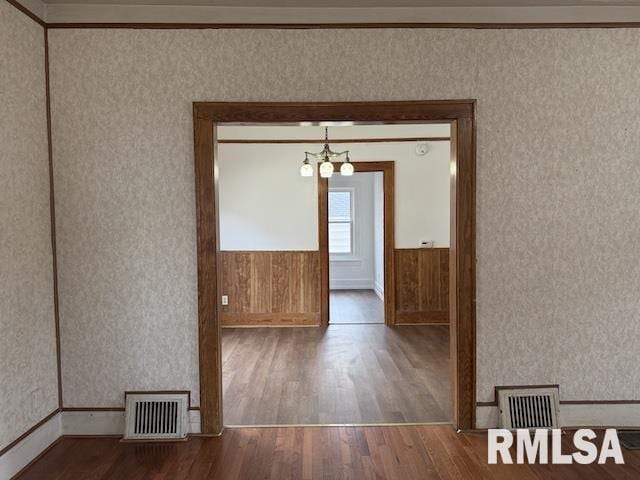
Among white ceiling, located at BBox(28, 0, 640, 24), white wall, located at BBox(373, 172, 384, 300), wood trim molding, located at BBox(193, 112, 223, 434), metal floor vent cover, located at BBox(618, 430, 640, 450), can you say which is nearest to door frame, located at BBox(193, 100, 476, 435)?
wood trim molding, located at BBox(193, 112, 223, 434)

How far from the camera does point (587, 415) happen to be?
9.74 feet

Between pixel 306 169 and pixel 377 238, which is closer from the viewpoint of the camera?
pixel 306 169

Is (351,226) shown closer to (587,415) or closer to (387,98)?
(387,98)

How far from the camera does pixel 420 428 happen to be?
3.01m

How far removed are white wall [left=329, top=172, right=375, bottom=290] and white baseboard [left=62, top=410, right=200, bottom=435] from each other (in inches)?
254

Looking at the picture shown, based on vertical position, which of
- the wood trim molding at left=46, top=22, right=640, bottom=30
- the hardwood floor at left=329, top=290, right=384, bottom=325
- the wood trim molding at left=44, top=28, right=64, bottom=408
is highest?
the wood trim molding at left=46, top=22, right=640, bottom=30

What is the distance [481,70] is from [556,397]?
6.84 feet

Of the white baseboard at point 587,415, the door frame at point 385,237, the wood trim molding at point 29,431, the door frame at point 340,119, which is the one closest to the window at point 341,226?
the door frame at point 385,237

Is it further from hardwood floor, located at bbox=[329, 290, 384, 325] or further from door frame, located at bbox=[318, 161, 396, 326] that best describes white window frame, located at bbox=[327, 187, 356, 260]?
door frame, located at bbox=[318, 161, 396, 326]

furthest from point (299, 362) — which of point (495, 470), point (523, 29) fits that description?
point (523, 29)

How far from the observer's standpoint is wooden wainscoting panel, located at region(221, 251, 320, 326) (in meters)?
5.96

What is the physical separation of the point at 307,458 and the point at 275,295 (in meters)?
3.40

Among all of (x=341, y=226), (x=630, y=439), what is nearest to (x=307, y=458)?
(x=630, y=439)

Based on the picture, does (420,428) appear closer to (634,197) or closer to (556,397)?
(556,397)
